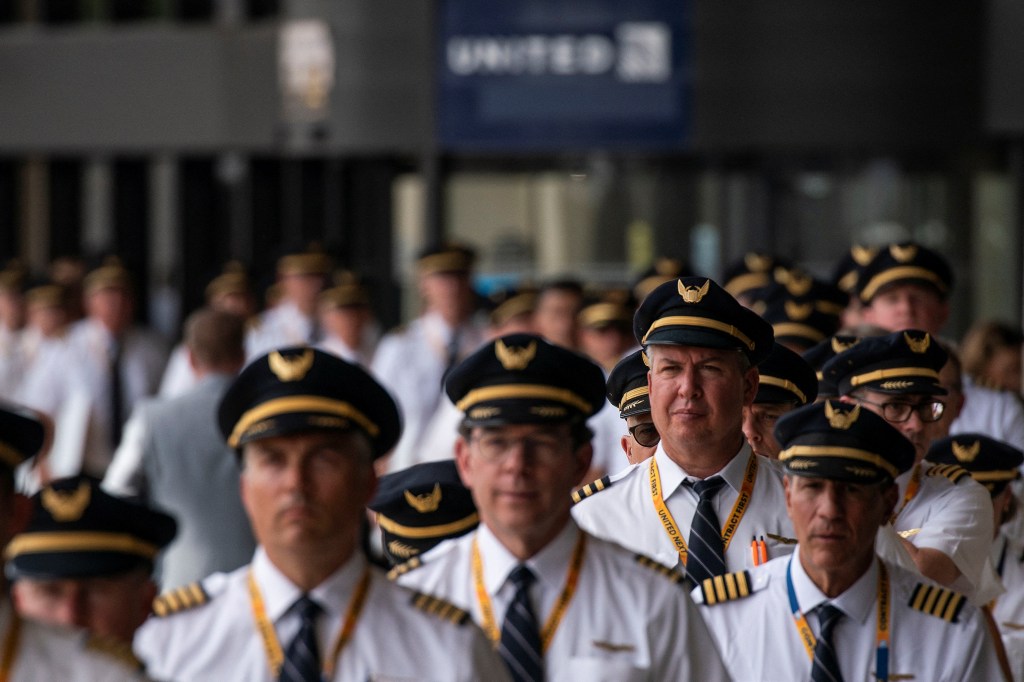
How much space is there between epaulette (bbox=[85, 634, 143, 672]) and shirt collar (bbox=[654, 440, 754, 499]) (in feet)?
6.11

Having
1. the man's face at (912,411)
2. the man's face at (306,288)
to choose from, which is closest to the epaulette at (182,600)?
the man's face at (912,411)

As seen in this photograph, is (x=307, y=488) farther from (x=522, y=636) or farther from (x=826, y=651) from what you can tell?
(x=826, y=651)

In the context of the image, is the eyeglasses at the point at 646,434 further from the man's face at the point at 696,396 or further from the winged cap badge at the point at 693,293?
the winged cap badge at the point at 693,293

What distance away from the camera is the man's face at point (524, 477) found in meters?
3.98

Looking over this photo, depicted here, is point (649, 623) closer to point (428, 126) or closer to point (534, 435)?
point (534, 435)

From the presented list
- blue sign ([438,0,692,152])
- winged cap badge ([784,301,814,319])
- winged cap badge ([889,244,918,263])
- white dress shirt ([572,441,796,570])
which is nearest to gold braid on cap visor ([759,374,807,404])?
white dress shirt ([572,441,796,570])

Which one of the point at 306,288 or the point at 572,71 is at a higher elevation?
the point at 572,71

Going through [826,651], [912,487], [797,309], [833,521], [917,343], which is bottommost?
[826,651]

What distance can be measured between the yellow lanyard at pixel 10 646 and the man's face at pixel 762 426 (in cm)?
266

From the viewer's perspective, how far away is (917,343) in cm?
559

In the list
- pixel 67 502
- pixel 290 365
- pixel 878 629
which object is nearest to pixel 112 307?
pixel 67 502

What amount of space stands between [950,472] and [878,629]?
1.14 metres

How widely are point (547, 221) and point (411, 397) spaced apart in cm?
512

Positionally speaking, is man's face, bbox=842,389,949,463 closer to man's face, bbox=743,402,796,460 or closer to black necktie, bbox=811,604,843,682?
man's face, bbox=743,402,796,460
